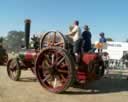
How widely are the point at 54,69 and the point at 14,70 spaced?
3.28m

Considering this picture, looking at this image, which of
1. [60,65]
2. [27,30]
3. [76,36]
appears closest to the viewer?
[60,65]

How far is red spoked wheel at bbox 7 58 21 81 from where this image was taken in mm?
12852

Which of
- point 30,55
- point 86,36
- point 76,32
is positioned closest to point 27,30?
point 30,55

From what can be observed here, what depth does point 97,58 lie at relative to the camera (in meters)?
11.0

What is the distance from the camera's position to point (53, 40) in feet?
35.6

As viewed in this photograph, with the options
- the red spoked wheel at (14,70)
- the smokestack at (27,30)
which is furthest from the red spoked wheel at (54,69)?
the smokestack at (27,30)

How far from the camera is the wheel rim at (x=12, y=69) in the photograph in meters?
13.1

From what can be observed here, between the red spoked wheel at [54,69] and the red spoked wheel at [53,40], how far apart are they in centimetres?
46

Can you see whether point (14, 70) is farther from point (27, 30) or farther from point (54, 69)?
point (54, 69)

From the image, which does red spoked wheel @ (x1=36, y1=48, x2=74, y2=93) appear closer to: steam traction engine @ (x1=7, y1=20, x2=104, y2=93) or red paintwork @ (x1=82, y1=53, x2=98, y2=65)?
steam traction engine @ (x1=7, y1=20, x2=104, y2=93)

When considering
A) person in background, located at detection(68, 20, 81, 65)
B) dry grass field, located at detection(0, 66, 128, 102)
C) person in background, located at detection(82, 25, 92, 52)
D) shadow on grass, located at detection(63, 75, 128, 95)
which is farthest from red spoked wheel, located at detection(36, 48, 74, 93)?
person in background, located at detection(82, 25, 92, 52)

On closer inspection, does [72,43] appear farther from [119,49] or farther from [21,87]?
[119,49]

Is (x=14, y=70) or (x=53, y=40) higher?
(x=53, y=40)

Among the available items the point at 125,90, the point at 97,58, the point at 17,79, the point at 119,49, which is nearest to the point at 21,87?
the point at 17,79
